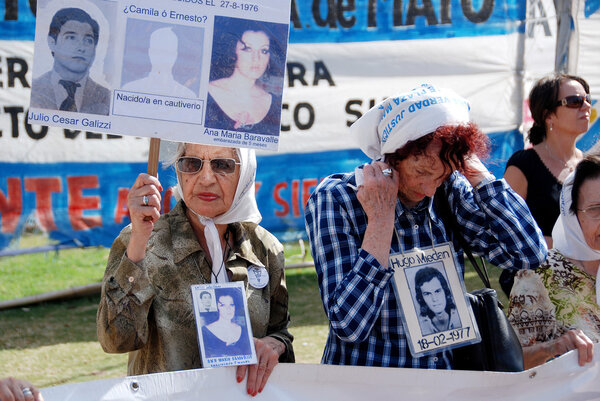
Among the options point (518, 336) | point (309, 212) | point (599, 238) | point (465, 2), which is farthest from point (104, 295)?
point (465, 2)

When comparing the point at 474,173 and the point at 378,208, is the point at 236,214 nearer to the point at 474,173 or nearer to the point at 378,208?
the point at 378,208

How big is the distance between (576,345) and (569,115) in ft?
7.47

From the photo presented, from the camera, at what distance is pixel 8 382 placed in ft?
6.70

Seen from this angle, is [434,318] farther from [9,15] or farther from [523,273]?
[9,15]

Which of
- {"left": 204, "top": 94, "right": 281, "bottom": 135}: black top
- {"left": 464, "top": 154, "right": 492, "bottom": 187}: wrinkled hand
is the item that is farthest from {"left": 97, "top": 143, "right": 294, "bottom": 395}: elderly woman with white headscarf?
{"left": 464, "top": 154, "right": 492, "bottom": 187}: wrinkled hand

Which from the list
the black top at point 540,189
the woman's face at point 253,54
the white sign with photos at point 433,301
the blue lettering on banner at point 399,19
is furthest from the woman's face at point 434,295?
the blue lettering on banner at point 399,19

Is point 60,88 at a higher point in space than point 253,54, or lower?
lower

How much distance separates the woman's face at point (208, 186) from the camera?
8.86ft

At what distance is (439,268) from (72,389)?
119 centimetres

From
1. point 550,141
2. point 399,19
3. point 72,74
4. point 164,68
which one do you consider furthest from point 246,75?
point 399,19

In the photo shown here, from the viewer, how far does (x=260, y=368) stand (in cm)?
242

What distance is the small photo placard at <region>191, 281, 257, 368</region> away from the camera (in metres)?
2.32

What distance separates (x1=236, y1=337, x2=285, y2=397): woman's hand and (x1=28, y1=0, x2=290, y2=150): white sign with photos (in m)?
0.63

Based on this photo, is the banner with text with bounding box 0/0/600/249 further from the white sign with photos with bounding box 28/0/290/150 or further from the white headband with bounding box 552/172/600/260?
the white sign with photos with bounding box 28/0/290/150
